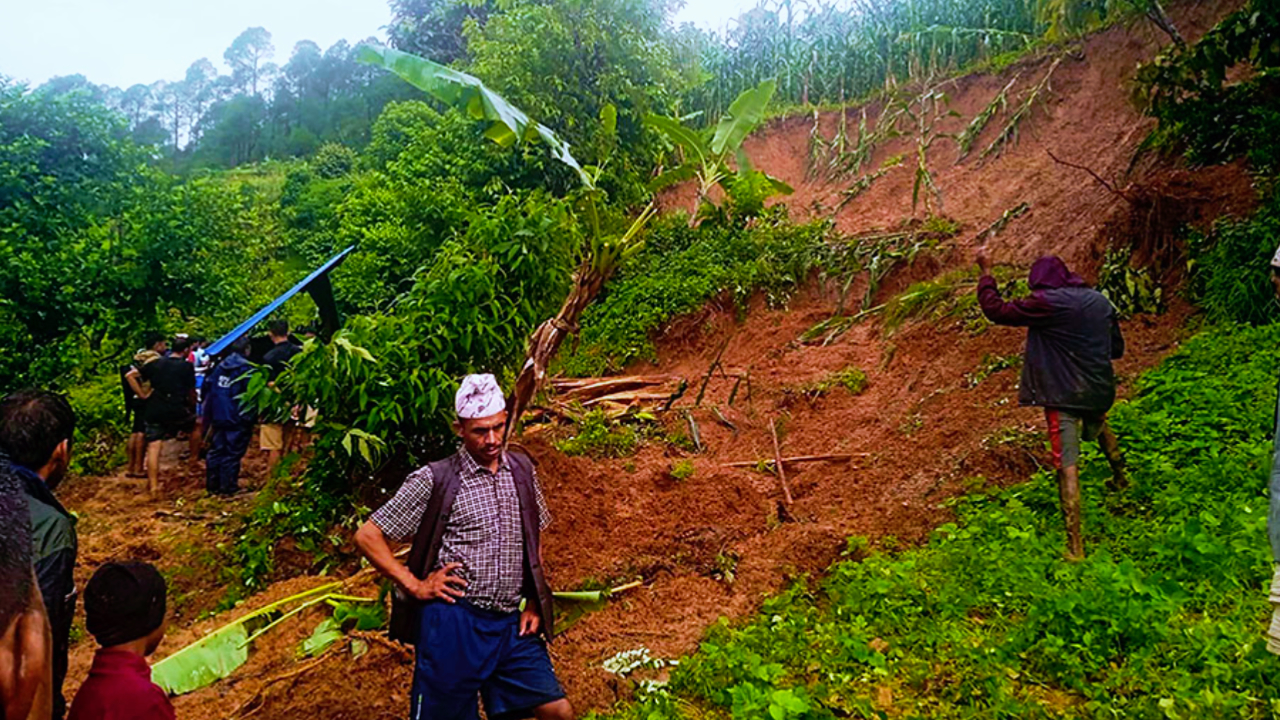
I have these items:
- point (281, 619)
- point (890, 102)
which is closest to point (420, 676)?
point (281, 619)

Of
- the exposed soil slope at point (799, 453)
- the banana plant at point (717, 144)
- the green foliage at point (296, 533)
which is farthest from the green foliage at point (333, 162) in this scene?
the green foliage at point (296, 533)

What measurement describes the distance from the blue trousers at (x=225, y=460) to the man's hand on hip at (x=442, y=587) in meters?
6.21

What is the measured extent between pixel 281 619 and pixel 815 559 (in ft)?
10.7

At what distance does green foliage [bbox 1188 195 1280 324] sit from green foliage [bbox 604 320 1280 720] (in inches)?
77.5

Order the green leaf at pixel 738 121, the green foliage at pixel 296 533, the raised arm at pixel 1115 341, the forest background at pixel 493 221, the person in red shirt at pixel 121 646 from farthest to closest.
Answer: the green leaf at pixel 738 121
the forest background at pixel 493 221
the green foliage at pixel 296 533
the raised arm at pixel 1115 341
the person in red shirt at pixel 121 646

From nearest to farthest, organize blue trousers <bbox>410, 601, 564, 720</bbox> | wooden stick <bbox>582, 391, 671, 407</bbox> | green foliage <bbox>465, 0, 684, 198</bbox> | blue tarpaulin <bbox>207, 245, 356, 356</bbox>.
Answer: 1. blue trousers <bbox>410, 601, 564, 720</bbox>
2. blue tarpaulin <bbox>207, 245, 356, 356</bbox>
3. wooden stick <bbox>582, 391, 671, 407</bbox>
4. green foliage <bbox>465, 0, 684, 198</bbox>

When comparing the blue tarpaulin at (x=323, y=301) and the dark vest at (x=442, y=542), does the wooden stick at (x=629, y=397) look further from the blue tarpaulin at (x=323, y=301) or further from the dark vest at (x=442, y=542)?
the dark vest at (x=442, y=542)

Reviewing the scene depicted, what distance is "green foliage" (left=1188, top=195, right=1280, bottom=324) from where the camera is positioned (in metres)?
6.84

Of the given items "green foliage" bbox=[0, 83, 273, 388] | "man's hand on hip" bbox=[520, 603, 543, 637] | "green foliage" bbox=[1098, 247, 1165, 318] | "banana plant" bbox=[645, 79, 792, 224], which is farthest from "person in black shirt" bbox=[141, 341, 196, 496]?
"green foliage" bbox=[1098, 247, 1165, 318]

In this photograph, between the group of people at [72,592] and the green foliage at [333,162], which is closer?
the group of people at [72,592]

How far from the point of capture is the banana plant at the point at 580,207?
5.46m

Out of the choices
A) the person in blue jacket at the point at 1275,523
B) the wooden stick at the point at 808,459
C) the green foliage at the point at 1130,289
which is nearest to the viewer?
the person in blue jacket at the point at 1275,523

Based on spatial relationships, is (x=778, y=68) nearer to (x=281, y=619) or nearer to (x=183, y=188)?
(x=183, y=188)

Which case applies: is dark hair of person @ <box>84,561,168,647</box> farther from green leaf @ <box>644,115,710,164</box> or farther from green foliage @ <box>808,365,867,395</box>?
green foliage @ <box>808,365,867,395</box>
